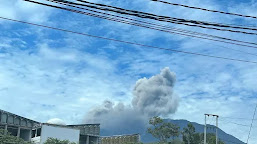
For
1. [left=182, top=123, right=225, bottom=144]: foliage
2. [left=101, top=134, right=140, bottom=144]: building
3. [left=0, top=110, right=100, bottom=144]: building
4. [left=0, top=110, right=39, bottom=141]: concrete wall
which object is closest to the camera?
[left=0, top=110, right=39, bottom=141]: concrete wall

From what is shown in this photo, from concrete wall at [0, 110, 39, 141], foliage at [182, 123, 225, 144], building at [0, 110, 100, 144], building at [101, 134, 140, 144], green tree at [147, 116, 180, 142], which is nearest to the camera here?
concrete wall at [0, 110, 39, 141]

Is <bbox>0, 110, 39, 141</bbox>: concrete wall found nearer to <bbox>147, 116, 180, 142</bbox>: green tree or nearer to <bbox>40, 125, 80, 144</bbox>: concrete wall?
<bbox>40, 125, 80, 144</bbox>: concrete wall

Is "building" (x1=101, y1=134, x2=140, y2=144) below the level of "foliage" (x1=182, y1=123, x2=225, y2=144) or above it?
below

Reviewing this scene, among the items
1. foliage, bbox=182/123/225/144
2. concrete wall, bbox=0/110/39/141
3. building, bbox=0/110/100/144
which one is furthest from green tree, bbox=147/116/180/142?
concrete wall, bbox=0/110/39/141

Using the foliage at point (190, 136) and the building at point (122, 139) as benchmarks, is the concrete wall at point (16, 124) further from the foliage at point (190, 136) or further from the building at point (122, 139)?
the foliage at point (190, 136)

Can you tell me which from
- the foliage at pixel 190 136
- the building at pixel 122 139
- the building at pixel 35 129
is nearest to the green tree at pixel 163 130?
the foliage at pixel 190 136

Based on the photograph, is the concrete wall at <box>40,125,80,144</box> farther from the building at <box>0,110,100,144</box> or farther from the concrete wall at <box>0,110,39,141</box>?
the concrete wall at <box>0,110,39,141</box>

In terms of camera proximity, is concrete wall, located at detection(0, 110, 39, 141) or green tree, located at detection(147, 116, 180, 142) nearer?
concrete wall, located at detection(0, 110, 39, 141)

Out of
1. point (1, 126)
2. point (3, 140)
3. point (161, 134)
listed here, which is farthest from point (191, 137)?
point (3, 140)

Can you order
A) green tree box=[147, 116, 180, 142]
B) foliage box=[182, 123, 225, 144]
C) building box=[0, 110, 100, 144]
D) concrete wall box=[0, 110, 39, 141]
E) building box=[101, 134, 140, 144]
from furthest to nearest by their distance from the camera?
1. foliage box=[182, 123, 225, 144]
2. green tree box=[147, 116, 180, 142]
3. building box=[101, 134, 140, 144]
4. building box=[0, 110, 100, 144]
5. concrete wall box=[0, 110, 39, 141]

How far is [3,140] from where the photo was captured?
200 feet

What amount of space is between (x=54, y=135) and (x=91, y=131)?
636 inches

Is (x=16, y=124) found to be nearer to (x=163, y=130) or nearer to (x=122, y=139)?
(x=122, y=139)

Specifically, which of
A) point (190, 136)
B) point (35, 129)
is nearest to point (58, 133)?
point (35, 129)
